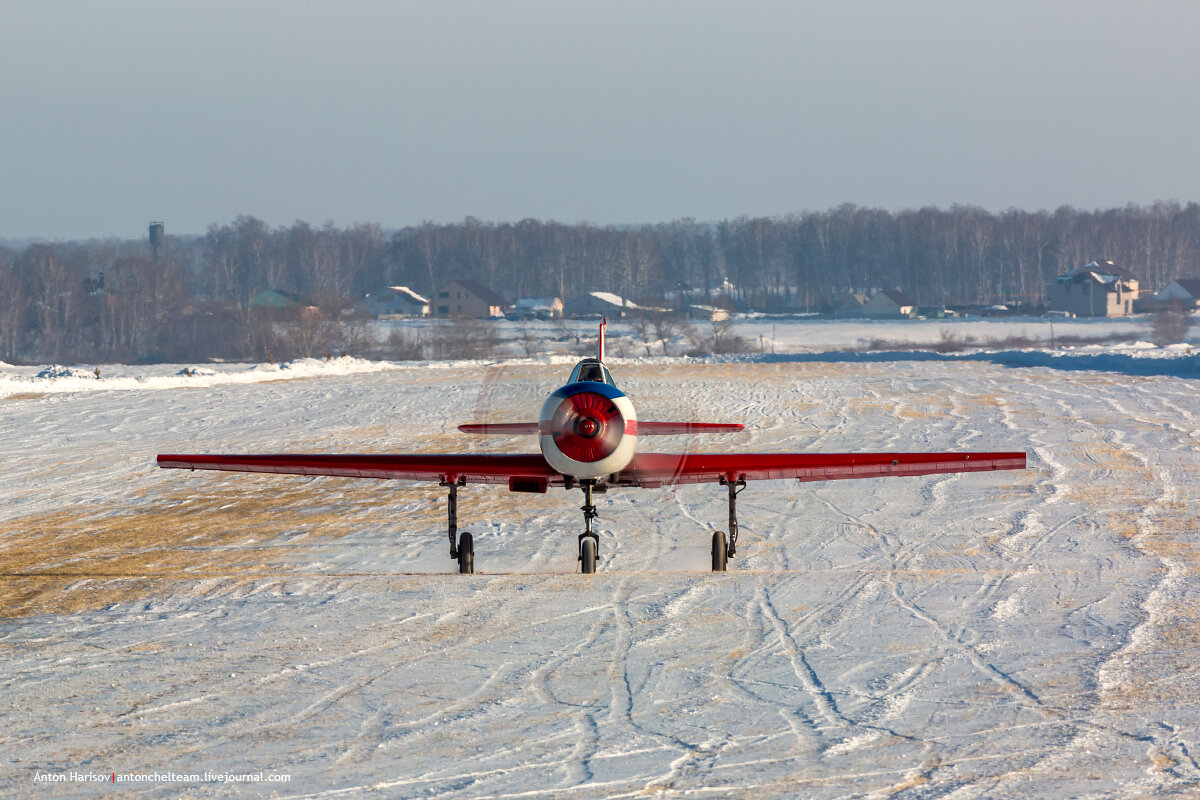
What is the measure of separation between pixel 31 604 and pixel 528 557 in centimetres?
595

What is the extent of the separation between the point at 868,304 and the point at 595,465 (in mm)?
116293

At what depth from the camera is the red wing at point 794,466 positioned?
13.5 m

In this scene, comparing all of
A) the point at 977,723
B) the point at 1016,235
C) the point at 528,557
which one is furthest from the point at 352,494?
the point at 1016,235

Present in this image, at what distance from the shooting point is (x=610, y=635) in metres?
11.1

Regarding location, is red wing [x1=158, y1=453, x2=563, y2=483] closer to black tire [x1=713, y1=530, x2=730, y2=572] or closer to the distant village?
black tire [x1=713, y1=530, x2=730, y2=572]

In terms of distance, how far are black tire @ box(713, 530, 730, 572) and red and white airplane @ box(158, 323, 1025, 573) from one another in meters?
0.01

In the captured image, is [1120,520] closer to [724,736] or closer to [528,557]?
[528,557]

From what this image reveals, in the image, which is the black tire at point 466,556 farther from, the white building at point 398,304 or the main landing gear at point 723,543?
the white building at point 398,304

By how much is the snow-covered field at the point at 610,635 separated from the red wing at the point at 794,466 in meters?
0.98

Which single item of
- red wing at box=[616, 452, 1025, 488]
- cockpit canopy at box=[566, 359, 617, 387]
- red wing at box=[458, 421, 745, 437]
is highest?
cockpit canopy at box=[566, 359, 617, 387]

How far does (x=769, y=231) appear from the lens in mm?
160625

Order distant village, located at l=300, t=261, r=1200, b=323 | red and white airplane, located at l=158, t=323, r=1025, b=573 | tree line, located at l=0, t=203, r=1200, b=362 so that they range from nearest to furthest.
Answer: red and white airplane, located at l=158, t=323, r=1025, b=573 → distant village, located at l=300, t=261, r=1200, b=323 → tree line, located at l=0, t=203, r=1200, b=362

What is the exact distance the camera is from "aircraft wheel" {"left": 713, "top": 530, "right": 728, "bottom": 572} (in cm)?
1413

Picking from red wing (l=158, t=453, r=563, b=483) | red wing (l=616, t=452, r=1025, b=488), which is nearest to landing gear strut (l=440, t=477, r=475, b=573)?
red wing (l=158, t=453, r=563, b=483)
